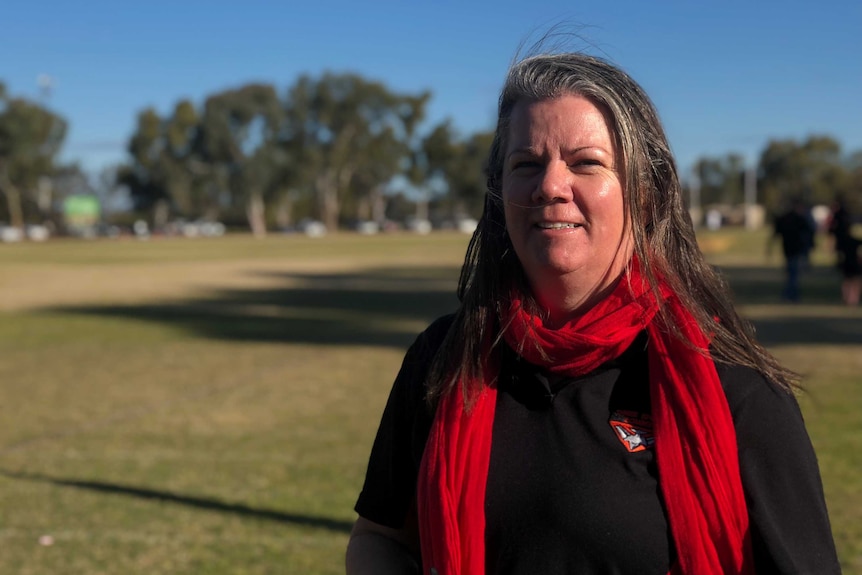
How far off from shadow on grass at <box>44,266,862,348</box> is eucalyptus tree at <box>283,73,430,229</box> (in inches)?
2916

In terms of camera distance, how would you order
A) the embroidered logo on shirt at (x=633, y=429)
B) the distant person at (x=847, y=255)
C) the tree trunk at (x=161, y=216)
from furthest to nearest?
the tree trunk at (x=161, y=216) → the distant person at (x=847, y=255) → the embroidered logo on shirt at (x=633, y=429)

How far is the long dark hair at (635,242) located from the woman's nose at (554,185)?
104 millimetres

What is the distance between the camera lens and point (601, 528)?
182 centimetres

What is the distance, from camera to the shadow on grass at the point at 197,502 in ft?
20.7

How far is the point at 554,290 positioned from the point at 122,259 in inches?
1892

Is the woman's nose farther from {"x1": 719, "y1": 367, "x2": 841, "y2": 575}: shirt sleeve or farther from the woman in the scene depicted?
{"x1": 719, "y1": 367, "x2": 841, "y2": 575}: shirt sleeve

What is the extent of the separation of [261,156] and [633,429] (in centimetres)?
10288

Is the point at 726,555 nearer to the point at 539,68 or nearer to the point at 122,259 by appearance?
the point at 539,68

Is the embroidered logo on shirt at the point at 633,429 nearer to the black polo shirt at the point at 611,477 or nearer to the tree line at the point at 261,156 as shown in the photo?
the black polo shirt at the point at 611,477

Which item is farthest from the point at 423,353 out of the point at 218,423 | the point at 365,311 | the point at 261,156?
the point at 261,156

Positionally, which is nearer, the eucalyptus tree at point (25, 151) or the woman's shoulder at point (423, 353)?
the woman's shoulder at point (423, 353)

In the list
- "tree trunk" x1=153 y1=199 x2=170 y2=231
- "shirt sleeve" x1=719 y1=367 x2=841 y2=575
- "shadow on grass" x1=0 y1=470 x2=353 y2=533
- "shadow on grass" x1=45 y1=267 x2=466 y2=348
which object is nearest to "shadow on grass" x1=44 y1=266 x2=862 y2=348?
"shadow on grass" x1=45 y1=267 x2=466 y2=348

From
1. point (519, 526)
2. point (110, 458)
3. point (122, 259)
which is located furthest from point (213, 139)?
point (519, 526)

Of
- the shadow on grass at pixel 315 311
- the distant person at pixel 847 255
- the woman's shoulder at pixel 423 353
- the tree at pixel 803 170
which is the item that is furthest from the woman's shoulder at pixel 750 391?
the tree at pixel 803 170
